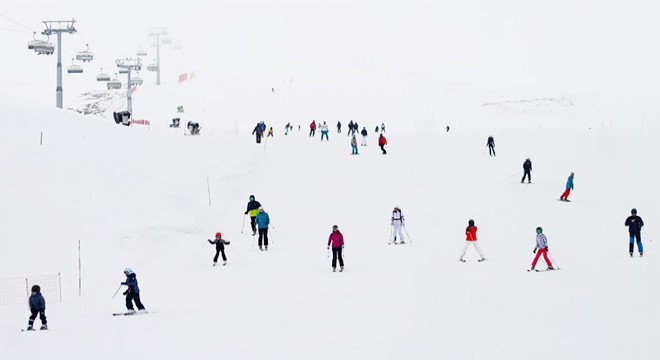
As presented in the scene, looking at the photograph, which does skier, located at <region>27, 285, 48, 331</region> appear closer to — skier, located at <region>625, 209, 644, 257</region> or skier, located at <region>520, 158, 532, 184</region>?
skier, located at <region>625, 209, 644, 257</region>

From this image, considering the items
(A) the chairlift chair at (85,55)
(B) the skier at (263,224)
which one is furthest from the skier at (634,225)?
(A) the chairlift chair at (85,55)

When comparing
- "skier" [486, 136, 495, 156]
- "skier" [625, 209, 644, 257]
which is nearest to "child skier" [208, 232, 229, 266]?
"skier" [625, 209, 644, 257]

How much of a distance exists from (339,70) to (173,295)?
105m

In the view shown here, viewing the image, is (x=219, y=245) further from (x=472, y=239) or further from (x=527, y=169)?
(x=527, y=169)

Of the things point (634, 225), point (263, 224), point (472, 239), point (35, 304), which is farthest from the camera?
point (263, 224)

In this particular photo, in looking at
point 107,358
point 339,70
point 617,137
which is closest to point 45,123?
point 107,358

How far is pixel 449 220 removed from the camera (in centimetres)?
2852

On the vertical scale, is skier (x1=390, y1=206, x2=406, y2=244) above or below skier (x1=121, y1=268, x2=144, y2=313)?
above

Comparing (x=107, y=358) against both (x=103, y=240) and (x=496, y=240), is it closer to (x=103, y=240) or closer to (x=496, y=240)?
(x=103, y=240)

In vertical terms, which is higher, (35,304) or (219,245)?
(219,245)

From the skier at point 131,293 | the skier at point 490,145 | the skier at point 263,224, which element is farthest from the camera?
the skier at point 490,145

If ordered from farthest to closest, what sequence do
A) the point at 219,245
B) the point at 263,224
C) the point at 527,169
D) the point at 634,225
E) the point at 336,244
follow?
1. the point at 527,169
2. the point at 263,224
3. the point at 219,245
4. the point at 634,225
5. the point at 336,244

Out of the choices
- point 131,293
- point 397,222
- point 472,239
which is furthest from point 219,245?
point 472,239

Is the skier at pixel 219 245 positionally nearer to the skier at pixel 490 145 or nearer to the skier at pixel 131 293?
the skier at pixel 131 293
